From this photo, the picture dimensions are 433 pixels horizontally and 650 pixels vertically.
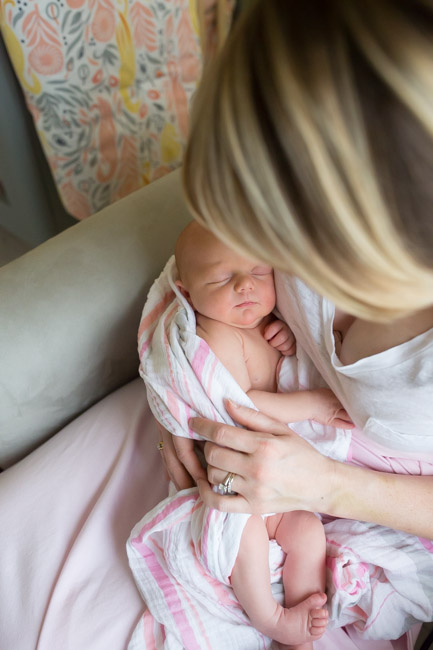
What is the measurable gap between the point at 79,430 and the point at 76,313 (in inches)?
8.4

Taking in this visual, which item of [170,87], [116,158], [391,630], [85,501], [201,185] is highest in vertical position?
[201,185]

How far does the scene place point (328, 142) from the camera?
0.39 metres

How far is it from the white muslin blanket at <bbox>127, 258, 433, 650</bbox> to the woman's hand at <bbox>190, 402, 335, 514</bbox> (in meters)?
0.05

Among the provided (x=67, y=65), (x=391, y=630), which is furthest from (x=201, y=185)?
(x=67, y=65)

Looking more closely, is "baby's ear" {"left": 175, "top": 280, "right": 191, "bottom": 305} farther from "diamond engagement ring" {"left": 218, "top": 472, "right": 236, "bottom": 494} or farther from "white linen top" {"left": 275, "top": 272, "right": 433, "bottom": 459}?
"diamond engagement ring" {"left": 218, "top": 472, "right": 236, "bottom": 494}

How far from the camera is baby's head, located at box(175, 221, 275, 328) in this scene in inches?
33.2

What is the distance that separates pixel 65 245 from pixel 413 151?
2.41 ft

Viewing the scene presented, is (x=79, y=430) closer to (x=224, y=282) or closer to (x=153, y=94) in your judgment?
(x=224, y=282)

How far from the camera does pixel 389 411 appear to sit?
0.70 meters

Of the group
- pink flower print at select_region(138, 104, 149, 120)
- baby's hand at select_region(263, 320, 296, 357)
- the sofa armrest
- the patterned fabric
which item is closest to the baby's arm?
baby's hand at select_region(263, 320, 296, 357)

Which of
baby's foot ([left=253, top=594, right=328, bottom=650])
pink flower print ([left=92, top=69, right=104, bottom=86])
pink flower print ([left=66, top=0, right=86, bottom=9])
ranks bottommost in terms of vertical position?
baby's foot ([left=253, top=594, right=328, bottom=650])

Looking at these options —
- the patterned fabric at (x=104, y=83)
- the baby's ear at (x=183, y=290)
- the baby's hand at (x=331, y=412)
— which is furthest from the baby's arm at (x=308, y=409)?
the patterned fabric at (x=104, y=83)

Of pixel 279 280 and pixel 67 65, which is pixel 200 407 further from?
pixel 67 65

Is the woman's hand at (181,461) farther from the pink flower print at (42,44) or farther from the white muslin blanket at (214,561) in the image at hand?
the pink flower print at (42,44)
